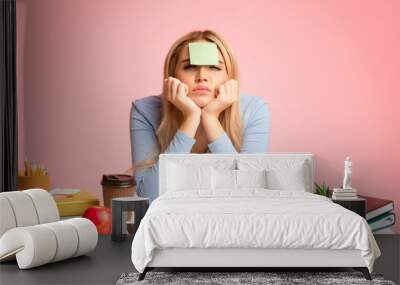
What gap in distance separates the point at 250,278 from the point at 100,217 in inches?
98.7

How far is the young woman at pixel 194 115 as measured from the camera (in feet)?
22.6

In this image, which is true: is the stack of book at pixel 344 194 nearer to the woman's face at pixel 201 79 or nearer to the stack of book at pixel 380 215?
the stack of book at pixel 380 215

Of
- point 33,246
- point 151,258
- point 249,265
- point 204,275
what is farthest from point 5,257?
point 249,265

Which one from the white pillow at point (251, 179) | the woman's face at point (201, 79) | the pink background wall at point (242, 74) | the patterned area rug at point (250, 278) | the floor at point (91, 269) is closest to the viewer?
the patterned area rug at point (250, 278)

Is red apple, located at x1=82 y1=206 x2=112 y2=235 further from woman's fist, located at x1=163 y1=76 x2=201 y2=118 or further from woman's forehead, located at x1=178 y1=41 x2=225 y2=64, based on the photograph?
woman's forehead, located at x1=178 y1=41 x2=225 y2=64

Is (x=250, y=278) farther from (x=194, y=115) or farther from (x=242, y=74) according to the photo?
(x=242, y=74)

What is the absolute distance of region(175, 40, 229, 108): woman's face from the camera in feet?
22.6

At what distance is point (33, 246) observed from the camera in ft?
16.3

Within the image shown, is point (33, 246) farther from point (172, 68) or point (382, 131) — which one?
point (382, 131)

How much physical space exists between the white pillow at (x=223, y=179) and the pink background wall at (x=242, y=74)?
0.92m

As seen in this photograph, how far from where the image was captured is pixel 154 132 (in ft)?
22.9

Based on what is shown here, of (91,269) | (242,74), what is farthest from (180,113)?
(91,269)

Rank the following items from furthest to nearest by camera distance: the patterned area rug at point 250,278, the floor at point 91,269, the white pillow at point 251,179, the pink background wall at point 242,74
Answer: the pink background wall at point 242,74, the white pillow at point 251,179, the floor at point 91,269, the patterned area rug at point 250,278

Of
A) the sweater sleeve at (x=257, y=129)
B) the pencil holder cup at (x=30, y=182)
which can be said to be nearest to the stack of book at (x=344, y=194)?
the sweater sleeve at (x=257, y=129)
